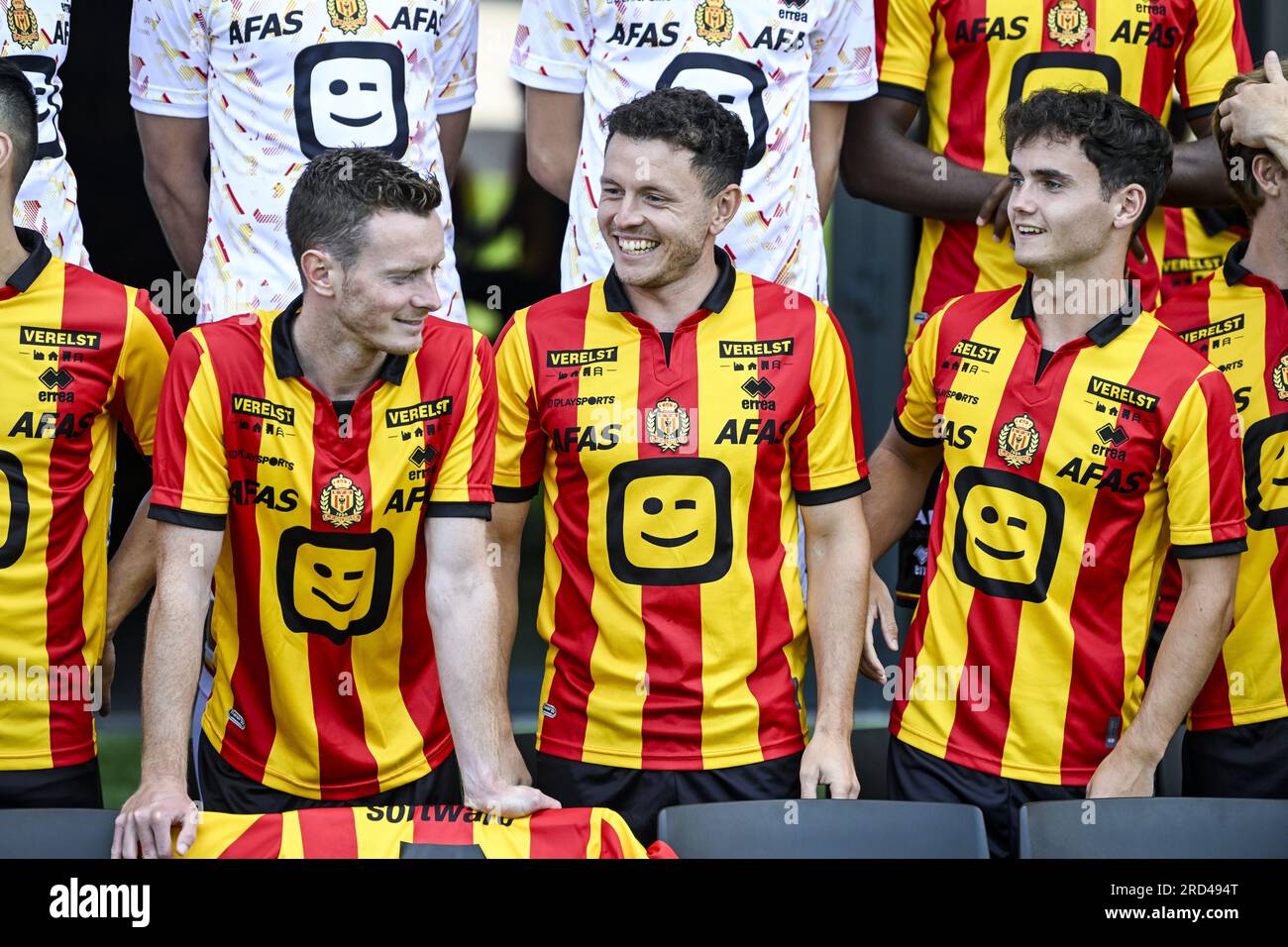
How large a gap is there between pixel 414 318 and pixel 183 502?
0.52 meters

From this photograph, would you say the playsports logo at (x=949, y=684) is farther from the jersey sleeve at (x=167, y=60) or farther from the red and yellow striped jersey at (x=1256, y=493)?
the jersey sleeve at (x=167, y=60)

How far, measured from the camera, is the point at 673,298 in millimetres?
3502

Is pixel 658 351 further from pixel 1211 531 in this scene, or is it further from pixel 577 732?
pixel 1211 531

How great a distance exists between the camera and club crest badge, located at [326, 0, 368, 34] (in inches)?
146

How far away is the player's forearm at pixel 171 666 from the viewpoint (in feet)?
9.62

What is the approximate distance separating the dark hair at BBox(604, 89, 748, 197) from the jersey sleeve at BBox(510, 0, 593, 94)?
465mm

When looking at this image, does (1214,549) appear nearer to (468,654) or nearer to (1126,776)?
(1126,776)

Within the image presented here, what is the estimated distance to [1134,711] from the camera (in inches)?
136

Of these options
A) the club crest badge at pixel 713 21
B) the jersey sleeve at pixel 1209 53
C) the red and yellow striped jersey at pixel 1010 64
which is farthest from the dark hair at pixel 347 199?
the jersey sleeve at pixel 1209 53

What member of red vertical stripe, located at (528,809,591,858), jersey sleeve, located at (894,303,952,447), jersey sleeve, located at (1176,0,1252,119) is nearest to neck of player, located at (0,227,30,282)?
red vertical stripe, located at (528,809,591,858)

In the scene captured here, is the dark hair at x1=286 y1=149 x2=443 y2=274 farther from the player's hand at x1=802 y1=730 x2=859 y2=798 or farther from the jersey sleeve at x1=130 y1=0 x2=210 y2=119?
the player's hand at x1=802 y1=730 x2=859 y2=798

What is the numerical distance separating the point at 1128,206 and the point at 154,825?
2.19 metres

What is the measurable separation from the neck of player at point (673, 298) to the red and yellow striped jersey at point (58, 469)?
3.03 ft
